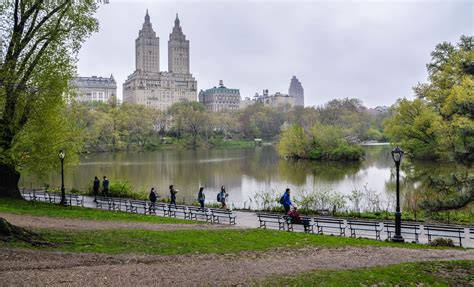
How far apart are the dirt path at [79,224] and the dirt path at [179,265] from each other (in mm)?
5225

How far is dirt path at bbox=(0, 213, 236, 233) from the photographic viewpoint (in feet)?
53.3

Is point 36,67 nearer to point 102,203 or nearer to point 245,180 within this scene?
point 102,203

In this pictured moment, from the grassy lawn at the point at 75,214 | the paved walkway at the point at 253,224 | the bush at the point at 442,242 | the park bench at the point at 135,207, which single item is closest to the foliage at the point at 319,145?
the paved walkway at the point at 253,224

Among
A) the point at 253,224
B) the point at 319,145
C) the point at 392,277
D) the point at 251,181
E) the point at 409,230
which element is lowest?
the point at 409,230

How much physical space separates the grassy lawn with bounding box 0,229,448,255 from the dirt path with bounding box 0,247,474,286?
733mm

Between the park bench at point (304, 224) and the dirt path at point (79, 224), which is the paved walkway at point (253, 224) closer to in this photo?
the park bench at point (304, 224)

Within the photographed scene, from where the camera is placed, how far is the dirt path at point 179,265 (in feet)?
29.9

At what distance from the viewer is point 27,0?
67.7ft

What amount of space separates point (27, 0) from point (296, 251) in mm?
17022

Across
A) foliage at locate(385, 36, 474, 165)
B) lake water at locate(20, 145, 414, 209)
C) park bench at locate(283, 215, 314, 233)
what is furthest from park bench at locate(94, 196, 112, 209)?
foliage at locate(385, 36, 474, 165)

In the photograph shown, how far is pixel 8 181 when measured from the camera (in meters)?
23.6

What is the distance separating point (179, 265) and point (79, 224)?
8.08 m

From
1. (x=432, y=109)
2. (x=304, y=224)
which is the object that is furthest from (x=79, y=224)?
(x=432, y=109)

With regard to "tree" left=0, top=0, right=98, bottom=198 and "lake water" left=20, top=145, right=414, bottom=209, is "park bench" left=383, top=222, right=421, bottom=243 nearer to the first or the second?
"lake water" left=20, top=145, right=414, bottom=209
